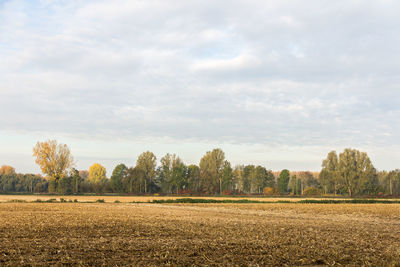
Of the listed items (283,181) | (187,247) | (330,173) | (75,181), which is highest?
(330,173)

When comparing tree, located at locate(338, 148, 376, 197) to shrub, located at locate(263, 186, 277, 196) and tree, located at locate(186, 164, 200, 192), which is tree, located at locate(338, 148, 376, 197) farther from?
tree, located at locate(186, 164, 200, 192)

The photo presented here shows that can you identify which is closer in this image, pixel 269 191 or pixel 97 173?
pixel 269 191

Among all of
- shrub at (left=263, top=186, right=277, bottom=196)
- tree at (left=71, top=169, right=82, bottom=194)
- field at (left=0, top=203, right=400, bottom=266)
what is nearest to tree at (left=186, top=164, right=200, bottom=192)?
shrub at (left=263, top=186, right=277, bottom=196)

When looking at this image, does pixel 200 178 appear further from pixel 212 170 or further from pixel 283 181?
pixel 283 181

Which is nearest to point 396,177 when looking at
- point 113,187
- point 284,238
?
point 113,187

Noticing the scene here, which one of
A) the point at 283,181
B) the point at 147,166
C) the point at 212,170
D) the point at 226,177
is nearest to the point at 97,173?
the point at 147,166

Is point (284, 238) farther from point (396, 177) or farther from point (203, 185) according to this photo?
point (396, 177)

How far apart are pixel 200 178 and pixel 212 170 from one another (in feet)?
17.5

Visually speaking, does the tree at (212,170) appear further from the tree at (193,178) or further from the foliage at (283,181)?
the foliage at (283,181)

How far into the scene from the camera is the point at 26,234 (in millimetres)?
18141

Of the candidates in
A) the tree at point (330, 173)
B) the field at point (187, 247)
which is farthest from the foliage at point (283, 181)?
the field at point (187, 247)

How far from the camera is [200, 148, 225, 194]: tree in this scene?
12519cm

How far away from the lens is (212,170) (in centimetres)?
12794

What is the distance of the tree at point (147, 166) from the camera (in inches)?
4833
